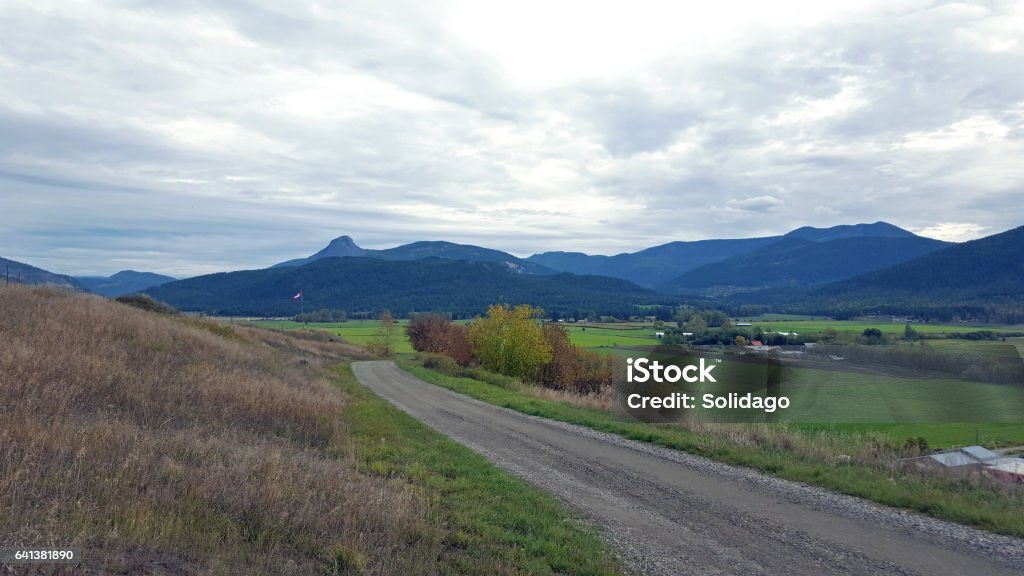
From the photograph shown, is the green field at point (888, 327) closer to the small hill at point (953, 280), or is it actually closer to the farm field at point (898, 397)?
the small hill at point (953, 280)

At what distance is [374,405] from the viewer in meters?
23.8

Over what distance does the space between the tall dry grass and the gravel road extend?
10.7ft

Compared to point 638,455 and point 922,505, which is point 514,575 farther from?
point 638,455

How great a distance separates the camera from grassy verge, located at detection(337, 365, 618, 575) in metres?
7.16

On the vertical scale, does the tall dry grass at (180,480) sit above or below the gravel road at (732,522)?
above

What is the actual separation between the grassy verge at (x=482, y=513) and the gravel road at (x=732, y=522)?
23.1 inches

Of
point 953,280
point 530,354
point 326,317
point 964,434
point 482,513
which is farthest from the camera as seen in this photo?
point 326,317

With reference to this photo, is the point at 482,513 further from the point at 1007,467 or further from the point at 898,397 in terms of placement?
the point at 898,397

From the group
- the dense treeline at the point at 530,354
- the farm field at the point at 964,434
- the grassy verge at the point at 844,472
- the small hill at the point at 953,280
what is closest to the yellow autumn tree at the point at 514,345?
the dense treeline at the point at 530,354

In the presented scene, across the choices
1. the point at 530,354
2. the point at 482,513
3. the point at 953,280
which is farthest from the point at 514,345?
the point at 953,280

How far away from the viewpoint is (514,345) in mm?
52312

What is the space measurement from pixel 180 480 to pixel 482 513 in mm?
4194

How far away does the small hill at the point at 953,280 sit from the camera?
14145 centimetres

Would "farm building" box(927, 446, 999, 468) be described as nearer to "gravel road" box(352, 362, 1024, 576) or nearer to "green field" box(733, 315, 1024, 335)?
"gravel road" box(352, 362, 1024, 576)
